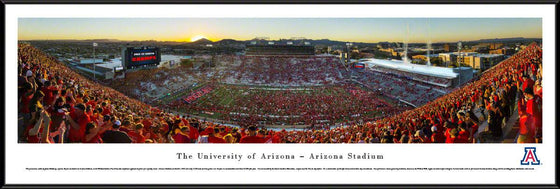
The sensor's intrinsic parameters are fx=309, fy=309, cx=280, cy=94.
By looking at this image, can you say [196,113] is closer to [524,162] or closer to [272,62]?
[524,162]

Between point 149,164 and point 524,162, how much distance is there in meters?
4.78

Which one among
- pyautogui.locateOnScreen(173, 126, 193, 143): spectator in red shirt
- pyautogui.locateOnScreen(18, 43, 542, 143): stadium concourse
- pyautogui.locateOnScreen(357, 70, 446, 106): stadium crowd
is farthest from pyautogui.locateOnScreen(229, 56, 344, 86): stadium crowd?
pyautogui.locateOnScreen(173, 126, 193, 143): spectator in red shirt

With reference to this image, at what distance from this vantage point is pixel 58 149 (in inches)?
155

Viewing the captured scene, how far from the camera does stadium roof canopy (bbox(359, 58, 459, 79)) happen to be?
1138cm

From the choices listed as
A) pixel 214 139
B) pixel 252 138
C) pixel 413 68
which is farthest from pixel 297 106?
pixel 214 139

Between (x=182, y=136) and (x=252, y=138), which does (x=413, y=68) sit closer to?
(x=252, y=138)

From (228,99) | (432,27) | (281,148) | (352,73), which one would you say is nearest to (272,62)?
(352,73)

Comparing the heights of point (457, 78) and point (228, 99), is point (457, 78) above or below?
above

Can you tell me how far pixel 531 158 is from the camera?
3.94 metres

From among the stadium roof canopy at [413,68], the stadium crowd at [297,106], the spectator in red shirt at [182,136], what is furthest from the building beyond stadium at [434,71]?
the spectator in red shirt at [182,136]

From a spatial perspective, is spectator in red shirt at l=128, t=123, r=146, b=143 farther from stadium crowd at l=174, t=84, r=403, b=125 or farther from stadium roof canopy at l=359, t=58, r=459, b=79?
stadium roof canopy at l=359, t=58, r=459, b=79

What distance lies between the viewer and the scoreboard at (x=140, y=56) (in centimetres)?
1144

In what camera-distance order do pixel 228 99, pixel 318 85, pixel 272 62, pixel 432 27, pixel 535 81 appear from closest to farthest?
1. pixel 535 81
2. pixel 432 27
3. pixel 228 99
4. pixel 318 85
5. pixel 272 62

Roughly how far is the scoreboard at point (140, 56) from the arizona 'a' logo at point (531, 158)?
11.6 m
